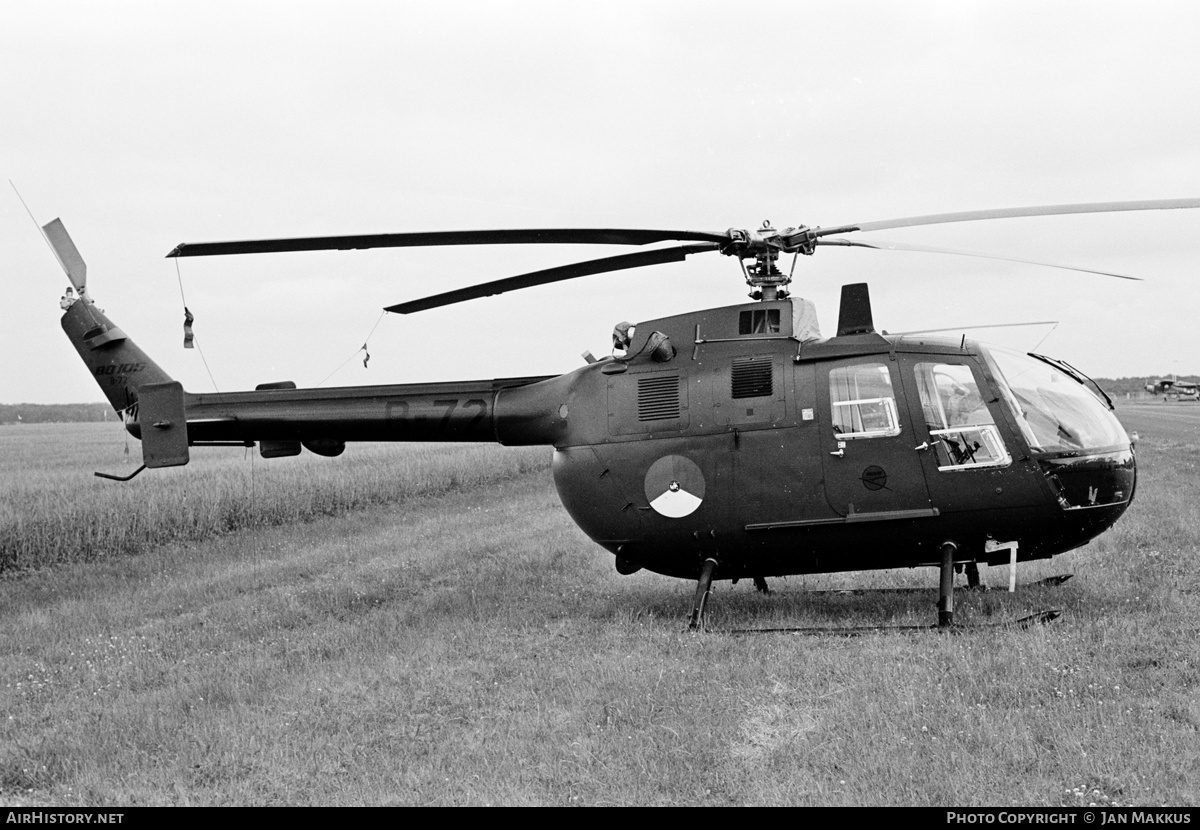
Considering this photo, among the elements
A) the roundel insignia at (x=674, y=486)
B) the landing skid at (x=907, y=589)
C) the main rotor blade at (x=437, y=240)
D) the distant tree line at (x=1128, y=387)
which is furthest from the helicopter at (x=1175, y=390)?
the main rotor blade at (x=437, y=240)

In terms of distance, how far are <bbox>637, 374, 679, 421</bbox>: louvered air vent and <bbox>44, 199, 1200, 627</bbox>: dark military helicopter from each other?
0.05 ft

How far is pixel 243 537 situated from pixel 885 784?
14479 mm

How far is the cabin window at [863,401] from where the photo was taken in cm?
920

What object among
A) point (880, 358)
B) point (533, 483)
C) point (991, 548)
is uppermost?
Answer: point (880, 358)

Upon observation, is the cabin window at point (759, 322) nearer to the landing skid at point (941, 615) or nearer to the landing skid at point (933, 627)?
the landing skid at point (941, 615)

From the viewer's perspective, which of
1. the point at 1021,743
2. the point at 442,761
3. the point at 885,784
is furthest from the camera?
the point at 442,761

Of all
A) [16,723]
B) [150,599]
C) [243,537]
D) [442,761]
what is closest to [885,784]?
[442,761]

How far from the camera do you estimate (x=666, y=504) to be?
9648mm

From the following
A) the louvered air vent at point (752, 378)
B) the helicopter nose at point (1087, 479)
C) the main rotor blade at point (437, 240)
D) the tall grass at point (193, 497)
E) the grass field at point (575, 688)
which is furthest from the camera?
the tall grass at point (193, 497)

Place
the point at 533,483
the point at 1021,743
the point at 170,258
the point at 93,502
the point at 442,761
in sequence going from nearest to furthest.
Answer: the point at 1021,743 → the point at 442,761 → the point at 170,258 → the point at 93,502 → the point at 533,483

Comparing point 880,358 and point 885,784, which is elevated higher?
point 880,358

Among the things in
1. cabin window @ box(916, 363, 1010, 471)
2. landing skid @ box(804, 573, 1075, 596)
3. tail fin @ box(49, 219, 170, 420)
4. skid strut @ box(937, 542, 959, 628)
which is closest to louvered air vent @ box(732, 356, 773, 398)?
cabin window @ box(916, 363, 1010, 471)

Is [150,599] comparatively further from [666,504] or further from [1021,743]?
[1021,743]

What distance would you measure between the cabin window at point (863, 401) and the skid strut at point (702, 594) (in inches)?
68.8
